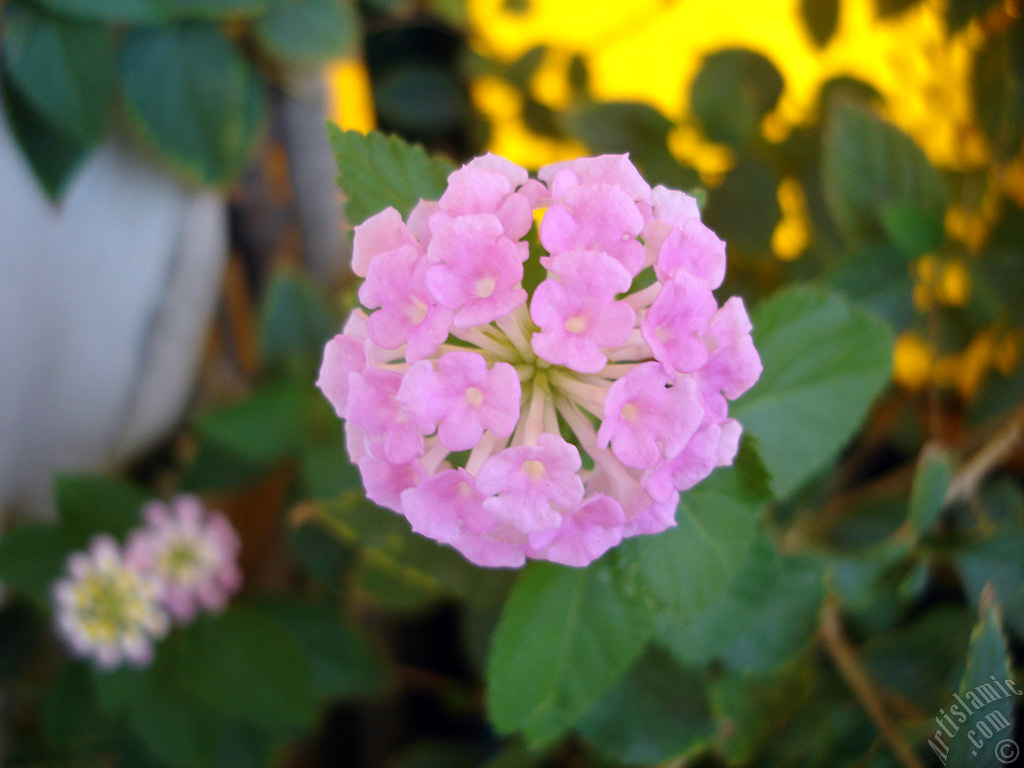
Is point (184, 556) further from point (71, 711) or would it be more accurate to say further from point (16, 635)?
point (16, 635)

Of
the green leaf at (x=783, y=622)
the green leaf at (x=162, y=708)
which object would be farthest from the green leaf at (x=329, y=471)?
the green leaf at (x=783, y=622)

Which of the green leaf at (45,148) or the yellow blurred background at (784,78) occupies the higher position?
the yellow blurred background at (784,78)

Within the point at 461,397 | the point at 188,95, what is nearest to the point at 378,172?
the point at 461,397

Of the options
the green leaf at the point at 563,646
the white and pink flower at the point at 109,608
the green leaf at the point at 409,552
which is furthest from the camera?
the white and pink flower at the point at 109,608

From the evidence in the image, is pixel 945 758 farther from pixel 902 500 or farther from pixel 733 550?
pixel 902 500

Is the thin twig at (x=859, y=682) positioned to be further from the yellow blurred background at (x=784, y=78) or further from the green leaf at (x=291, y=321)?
the green leaf at (x=291, y=321)

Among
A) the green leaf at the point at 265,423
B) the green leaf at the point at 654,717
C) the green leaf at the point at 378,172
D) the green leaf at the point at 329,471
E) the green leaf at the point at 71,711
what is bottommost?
the green leaf at the point at 71,711

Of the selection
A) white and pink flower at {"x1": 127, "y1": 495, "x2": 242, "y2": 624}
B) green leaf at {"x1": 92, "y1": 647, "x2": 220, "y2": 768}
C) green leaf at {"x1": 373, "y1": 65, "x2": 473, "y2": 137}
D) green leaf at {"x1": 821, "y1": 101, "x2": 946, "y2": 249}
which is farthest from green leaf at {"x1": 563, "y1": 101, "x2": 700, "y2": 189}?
green leaf at {"x1": 92, "y1": 647, "x2": 220, "y2": 768}

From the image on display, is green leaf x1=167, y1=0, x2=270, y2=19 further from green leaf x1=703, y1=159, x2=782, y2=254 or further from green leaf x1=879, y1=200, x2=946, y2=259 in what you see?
green leaf x1=879, y1=200, x2=946, y2=259
